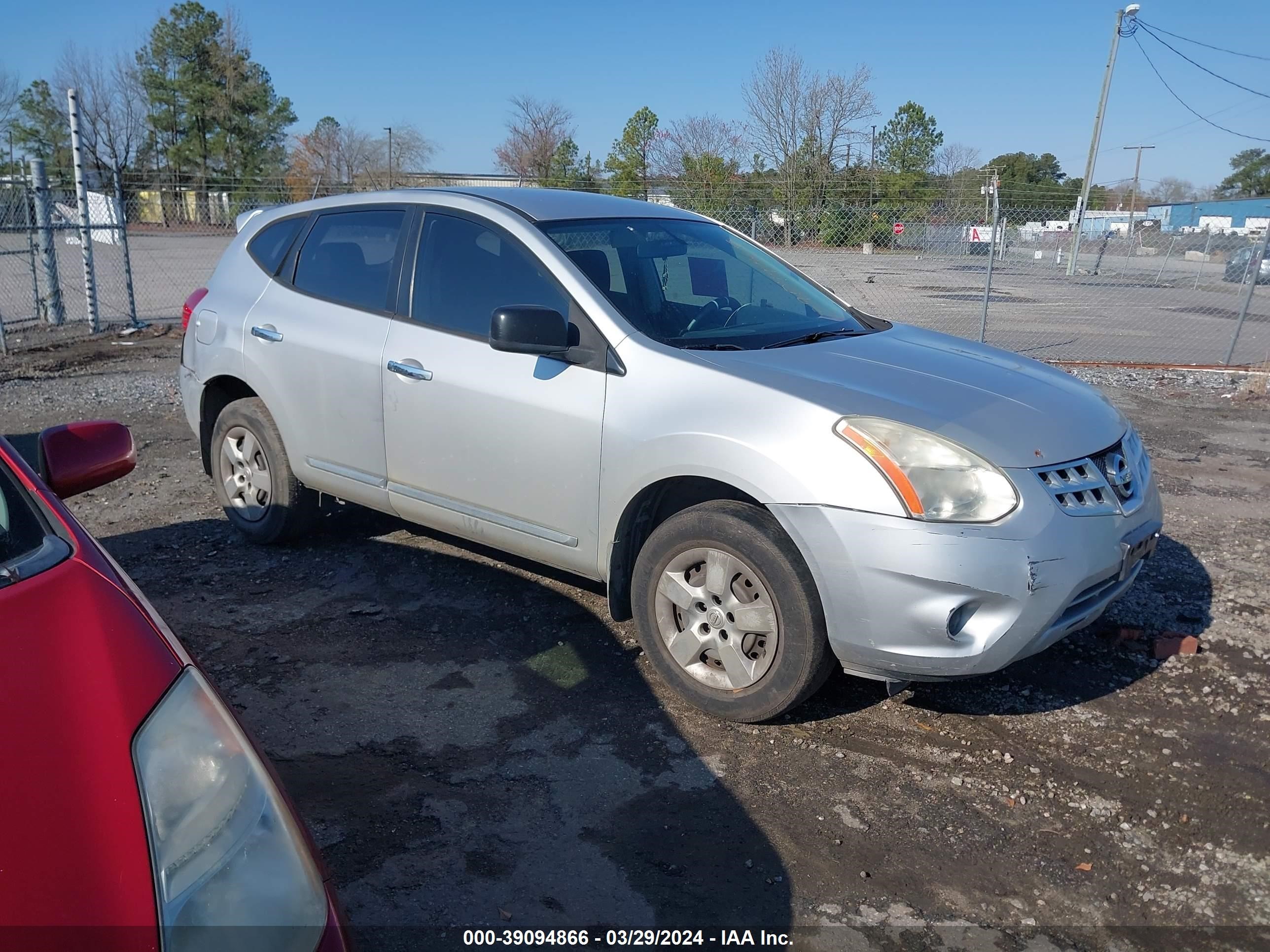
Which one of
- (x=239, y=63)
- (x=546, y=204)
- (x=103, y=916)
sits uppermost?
(x=239, y=63)

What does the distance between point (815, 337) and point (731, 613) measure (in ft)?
4.25

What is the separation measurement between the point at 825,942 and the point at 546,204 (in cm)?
315

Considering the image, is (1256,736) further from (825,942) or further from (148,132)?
(148,132)

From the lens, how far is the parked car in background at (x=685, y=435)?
3.12m

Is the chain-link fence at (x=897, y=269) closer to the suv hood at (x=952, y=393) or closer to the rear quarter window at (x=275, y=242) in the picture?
the rear quarter window at (x=275, y=242)

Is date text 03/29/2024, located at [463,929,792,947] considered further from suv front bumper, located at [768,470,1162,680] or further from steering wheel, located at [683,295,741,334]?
steering wheel, located at [683,295,741,334]

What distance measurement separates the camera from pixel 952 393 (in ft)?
11.5

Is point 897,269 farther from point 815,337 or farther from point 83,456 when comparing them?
point 83,456

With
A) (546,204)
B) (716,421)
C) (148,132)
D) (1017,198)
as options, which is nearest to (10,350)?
(546,204)

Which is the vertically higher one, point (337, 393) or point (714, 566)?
point (337, 393)

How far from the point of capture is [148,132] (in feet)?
165

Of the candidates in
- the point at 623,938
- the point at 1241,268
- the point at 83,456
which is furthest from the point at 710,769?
the point at 1241,268

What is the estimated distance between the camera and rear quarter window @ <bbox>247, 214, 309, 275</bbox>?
503 centimetres

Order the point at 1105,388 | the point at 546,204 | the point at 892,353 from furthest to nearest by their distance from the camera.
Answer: the point at 1105,388 → the point at 546,204 → the point at 892,353
